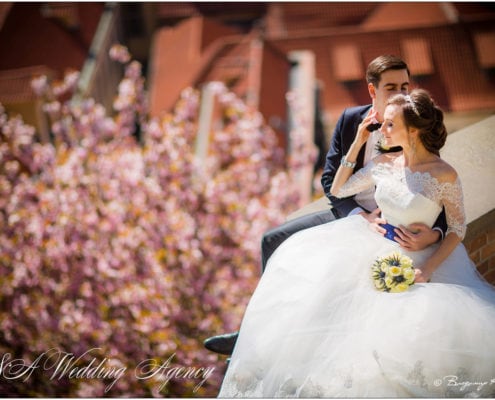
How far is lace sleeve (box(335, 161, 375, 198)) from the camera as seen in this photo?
104 inches

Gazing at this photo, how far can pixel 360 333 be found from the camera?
221 centimetres

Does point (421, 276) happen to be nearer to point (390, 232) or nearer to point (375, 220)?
point (390, 232)

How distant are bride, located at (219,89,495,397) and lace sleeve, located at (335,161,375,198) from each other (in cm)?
1

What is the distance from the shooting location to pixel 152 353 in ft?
24.2

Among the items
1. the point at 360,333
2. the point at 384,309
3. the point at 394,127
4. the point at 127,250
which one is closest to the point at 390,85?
the point at 394,127

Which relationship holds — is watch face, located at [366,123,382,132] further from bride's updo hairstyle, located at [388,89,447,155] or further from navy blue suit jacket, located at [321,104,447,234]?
bride's updo hairstyle, located at [388,89,447,155]

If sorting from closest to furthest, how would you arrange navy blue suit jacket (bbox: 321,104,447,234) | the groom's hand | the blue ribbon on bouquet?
1. the groom's hand
2. the blue ribbon on bouquet
3. navy blue suit jacket (bbox: 321,104,447,234)

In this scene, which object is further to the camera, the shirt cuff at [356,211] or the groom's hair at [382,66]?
the shirt cuff at [356,211]

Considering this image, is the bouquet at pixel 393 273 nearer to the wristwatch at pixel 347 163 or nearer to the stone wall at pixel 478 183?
the wristwatch at pixel 347 163

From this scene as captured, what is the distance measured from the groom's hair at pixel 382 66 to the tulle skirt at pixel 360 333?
691mm

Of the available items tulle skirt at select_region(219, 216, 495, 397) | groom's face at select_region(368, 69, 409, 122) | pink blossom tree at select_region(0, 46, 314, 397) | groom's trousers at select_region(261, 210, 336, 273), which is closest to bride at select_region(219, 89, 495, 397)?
tulle skirt at select_region(219, 216, 495, 397)

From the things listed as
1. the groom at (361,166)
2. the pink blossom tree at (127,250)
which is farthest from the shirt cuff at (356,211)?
the pink blossom tree at (127,250)

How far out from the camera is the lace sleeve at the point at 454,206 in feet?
7.77

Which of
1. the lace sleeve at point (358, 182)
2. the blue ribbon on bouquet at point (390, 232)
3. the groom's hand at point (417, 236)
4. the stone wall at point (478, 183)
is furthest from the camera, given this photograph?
the stone wall at point (478, 183)
